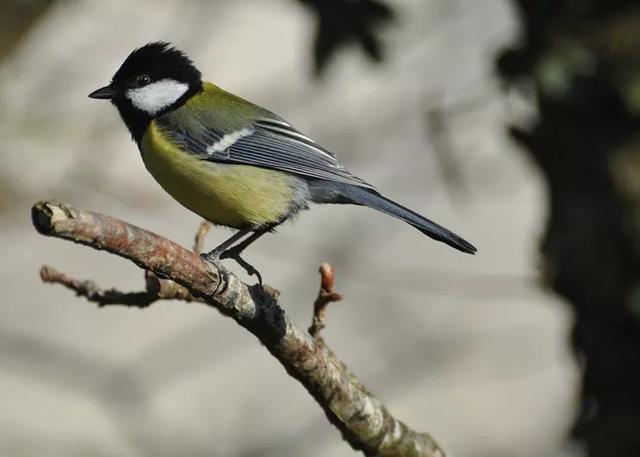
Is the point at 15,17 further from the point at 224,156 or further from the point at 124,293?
the point at 124,293

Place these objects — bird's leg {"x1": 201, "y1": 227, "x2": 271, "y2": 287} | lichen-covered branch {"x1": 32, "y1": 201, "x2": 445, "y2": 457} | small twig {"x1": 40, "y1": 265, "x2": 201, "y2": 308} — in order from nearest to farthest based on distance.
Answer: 1. lichen-covered branch {"x1": 32, "y1": 201, "x2": 445, "y2": 457}
2. small twig {"x1": 40, "y1": 265, "x2": 201, "y2": 308}
3. bird's leg {"x1": 201, "y1": 227, "x2": 271, "y2": 287}

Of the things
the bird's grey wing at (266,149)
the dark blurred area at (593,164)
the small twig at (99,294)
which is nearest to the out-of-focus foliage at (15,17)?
the bird's grey wing at (266,149)

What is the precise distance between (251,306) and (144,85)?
0.97 metres

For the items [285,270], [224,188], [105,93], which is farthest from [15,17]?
[285,270]

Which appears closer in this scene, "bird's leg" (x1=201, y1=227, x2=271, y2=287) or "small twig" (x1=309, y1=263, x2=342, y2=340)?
"small twig" (x1=309, y1=263, x2=342, y2=340)

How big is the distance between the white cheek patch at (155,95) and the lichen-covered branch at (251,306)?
72cm

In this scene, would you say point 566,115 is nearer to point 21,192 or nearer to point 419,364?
point 21,192

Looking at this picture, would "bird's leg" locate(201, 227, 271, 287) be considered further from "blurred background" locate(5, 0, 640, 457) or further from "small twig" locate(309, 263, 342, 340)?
"blurred background" locate(5, 0, 640, 457)

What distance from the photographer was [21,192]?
449 cm

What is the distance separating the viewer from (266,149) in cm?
271

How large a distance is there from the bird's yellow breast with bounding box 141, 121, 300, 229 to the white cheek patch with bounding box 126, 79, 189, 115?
0.10 meters

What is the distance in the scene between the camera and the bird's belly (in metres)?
2.49

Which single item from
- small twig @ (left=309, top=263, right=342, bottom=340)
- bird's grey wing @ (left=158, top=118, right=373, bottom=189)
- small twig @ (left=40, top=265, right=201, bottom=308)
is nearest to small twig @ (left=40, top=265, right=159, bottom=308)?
small twig @ (left=40, top=265, right=201, bottom=308)

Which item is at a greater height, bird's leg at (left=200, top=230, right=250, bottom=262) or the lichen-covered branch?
bird's leg at (left=200, top=230, right=250, bottom=262)
